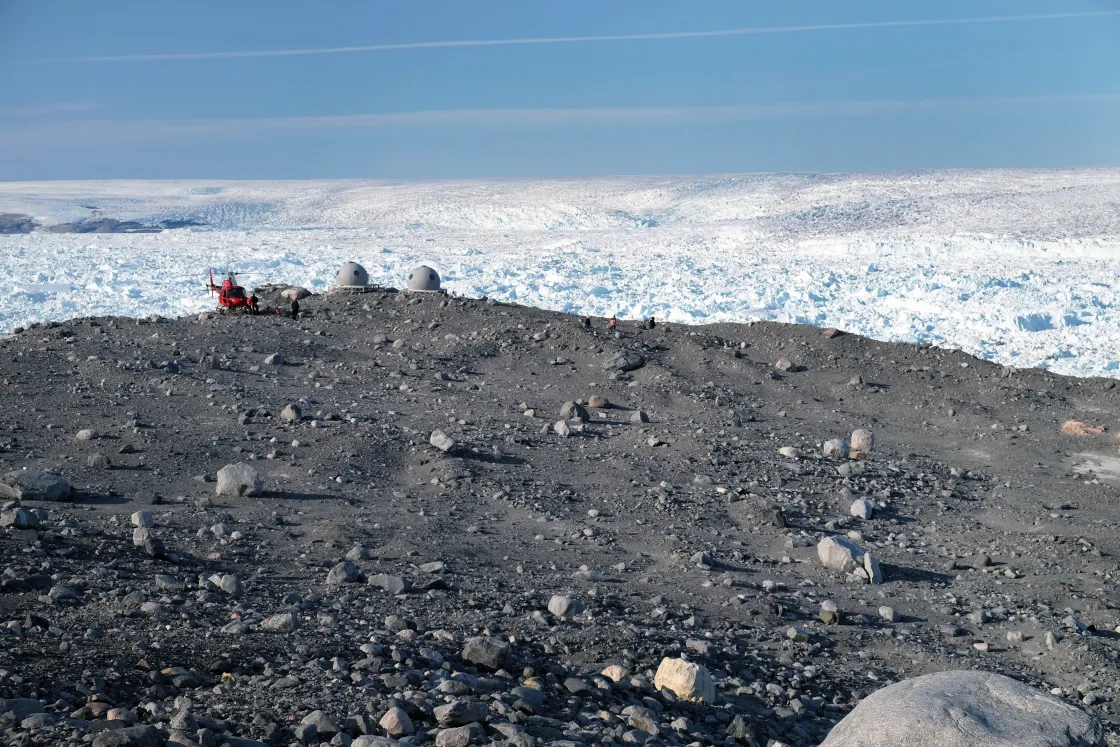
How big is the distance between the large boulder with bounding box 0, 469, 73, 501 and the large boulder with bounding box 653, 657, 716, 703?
4084mm

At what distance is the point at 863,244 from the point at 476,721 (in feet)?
85.2

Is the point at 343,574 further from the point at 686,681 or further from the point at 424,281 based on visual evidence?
the point at 424,281

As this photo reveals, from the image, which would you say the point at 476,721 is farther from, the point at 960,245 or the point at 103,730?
the point at 960,245

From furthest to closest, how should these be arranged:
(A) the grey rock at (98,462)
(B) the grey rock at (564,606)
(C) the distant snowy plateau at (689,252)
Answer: (C) the distant snowy plateau at (689,252), (A) the grey rock at (98,462), (B) the grey rock at (564,606)

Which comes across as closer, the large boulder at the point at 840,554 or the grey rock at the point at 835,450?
the large boulder at the point at 840,554

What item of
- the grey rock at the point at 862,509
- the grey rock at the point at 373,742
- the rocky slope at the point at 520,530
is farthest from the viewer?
the grey rock at the point at 862,509

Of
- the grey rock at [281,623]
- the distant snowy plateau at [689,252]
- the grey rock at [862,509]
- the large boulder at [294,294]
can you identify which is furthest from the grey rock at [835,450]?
the large boulder at [294,294]

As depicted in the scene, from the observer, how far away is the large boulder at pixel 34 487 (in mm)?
6309

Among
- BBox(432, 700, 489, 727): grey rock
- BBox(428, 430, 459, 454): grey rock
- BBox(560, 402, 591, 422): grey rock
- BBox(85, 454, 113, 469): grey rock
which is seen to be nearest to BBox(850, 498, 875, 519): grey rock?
BBox(560, 402, 591, 422): grey rock

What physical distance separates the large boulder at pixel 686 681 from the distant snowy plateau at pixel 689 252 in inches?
412

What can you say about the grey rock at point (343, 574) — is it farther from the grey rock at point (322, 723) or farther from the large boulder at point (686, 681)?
the grey rock at point (322, 723)

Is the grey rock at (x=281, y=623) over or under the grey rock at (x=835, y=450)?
over

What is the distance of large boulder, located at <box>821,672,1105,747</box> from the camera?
3285 millimetres

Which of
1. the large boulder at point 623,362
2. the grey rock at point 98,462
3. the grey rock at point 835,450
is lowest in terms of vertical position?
the grey rock at point 835,450
